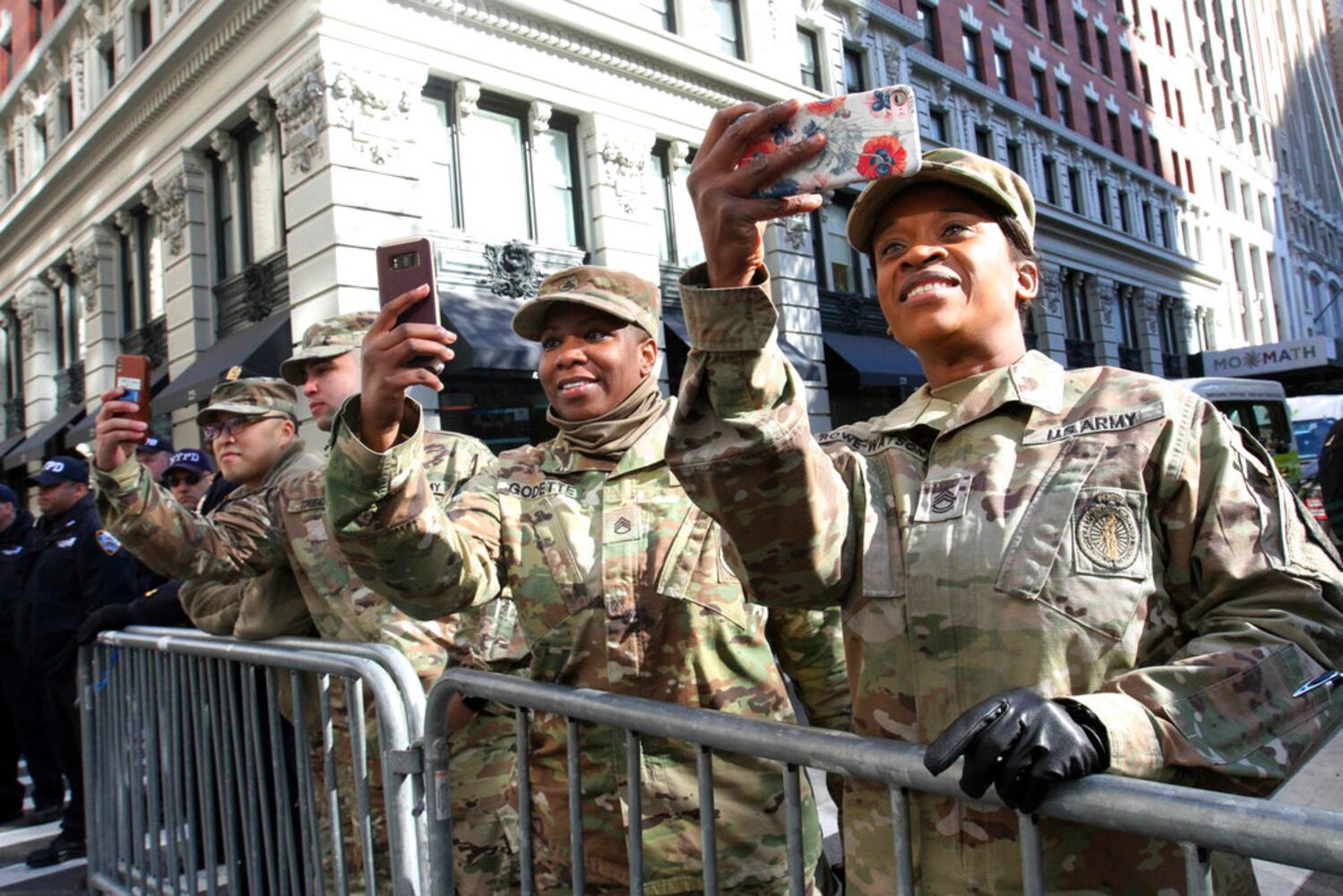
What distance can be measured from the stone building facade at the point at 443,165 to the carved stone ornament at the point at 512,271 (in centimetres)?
4

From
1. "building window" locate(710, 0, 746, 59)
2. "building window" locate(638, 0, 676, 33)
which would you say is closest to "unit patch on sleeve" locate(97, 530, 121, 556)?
"building window" locate(638, 0, 676, 33)

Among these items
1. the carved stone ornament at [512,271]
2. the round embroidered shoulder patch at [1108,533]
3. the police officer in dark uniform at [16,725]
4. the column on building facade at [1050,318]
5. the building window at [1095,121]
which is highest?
the building window at [1095,121]

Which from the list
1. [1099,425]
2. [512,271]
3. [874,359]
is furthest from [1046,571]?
[874,359]

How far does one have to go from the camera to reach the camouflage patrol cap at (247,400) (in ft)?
12.5

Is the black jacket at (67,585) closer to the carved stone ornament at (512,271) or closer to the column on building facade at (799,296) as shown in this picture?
the carved stone ornament at (512,271)

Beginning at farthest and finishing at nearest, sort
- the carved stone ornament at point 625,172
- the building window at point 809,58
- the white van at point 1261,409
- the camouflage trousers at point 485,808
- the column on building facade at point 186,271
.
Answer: the building window at point 809,58 < the white van at point 1261,409 < the carved stone ornament at point 625,172 < the column on building facade at point 186,271 < the camouflage trousers at point 485,808

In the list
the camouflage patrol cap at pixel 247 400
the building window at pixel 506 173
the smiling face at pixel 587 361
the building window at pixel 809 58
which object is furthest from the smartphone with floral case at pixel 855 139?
the building window at pixel 809 58

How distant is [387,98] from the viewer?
12.2 meters

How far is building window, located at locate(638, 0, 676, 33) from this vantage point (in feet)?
52.1

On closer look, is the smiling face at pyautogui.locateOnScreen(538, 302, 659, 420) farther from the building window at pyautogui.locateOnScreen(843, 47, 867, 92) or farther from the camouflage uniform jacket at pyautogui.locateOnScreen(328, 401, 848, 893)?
the building window at pyautogui.locateOnScreen(843, 47, 867, 92)

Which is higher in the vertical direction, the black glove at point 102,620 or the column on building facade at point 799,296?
the column on building facade at point 799,296

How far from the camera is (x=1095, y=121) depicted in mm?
30438

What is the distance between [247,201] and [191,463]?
32.2ft

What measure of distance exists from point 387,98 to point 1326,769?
11.8 metres
